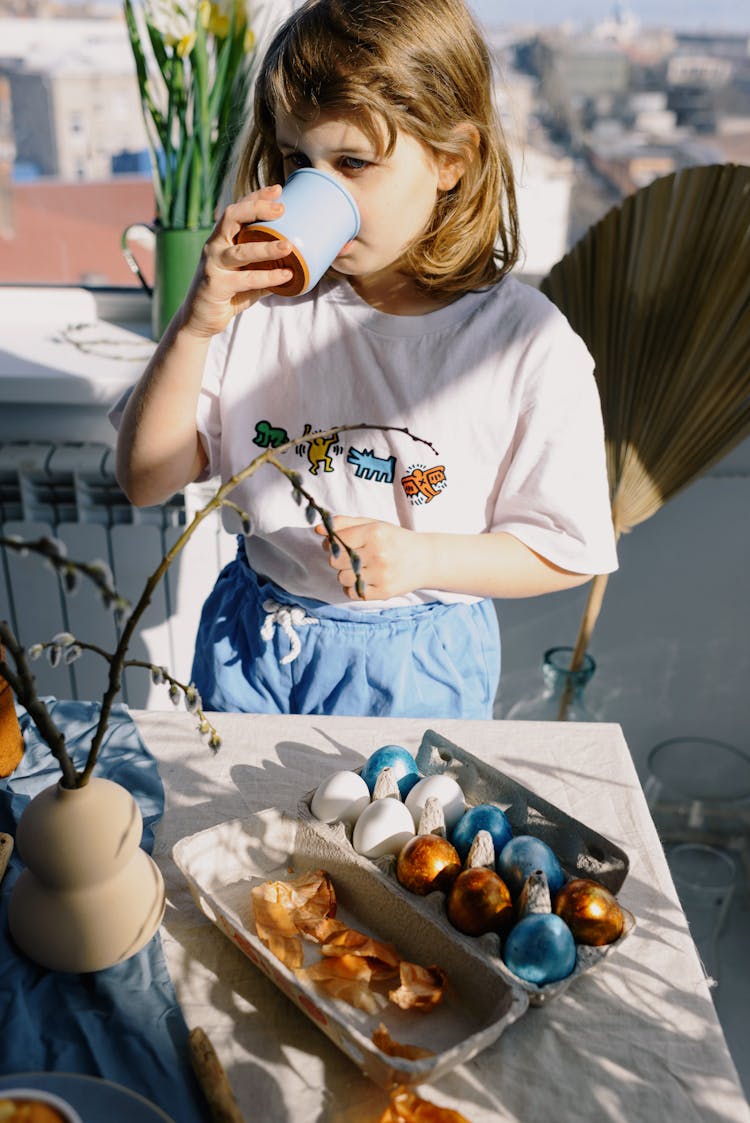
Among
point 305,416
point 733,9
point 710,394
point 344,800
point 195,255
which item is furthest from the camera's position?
point 733,9

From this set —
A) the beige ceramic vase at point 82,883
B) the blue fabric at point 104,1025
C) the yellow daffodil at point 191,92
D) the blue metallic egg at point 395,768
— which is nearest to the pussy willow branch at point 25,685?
the beige ceramic vase at point 82,883

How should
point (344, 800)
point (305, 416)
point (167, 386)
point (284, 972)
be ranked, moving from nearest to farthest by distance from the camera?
point (284, 972) < point (344, 800) < point (167, 386) < point (305, 416)

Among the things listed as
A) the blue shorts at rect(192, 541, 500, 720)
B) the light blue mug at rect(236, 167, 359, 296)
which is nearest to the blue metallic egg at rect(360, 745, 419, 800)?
the blue shorts at rect(192, 541, 500, 720)

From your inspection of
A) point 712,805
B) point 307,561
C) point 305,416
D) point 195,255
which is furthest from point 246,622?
point 712,805

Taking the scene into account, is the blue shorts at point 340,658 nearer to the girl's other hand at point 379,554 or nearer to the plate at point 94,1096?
the girl's other hand at point 379,554

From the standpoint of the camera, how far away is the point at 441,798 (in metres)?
0.82

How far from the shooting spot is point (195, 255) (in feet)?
5.62

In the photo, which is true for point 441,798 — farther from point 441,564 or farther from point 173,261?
point 173,261

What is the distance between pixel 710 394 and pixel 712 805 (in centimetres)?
92

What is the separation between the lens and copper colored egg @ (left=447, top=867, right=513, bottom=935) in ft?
2.35

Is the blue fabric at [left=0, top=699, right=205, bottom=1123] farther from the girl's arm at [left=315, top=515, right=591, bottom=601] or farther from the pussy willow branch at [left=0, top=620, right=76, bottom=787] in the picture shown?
the girl's arm at [left=315, top=515, right=591, bottom=601]

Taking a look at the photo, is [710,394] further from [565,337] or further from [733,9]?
[733,9]

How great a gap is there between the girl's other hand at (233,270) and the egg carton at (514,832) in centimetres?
44

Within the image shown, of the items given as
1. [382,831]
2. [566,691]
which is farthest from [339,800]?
[566,691]
